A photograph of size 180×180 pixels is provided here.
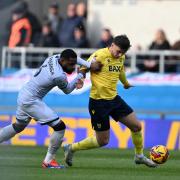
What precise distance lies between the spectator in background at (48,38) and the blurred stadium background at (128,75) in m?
0.25

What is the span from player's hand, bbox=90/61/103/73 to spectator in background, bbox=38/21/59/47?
28.7 feet

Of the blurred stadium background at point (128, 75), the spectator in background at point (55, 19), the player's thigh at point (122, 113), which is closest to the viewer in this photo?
the player's thigh at point (122, 113)

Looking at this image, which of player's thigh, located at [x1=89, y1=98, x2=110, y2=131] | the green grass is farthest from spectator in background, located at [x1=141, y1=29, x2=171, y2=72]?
player's thigh, located at [x1=89, y1=98, x2=110, y2=131]

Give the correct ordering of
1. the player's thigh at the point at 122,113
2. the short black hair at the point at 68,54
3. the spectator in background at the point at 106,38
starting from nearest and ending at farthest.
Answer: the short black hair at the point at 68,54 < the player's thigh at the point at 122,113 < the spectator in background at the point at 106,38

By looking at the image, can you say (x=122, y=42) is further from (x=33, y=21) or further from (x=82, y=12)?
(x=33, y=21)

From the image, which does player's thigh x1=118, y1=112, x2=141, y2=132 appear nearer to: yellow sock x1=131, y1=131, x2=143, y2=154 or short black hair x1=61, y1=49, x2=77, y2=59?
yellow sock x1=131, y1=131, x2=143, y2=154

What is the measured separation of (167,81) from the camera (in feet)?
75.0

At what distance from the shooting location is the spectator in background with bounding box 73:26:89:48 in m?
24.0

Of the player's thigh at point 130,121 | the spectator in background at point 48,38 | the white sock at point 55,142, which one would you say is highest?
the spectator in background at point 48,38

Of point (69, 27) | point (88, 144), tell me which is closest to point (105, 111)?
point (88, 144)

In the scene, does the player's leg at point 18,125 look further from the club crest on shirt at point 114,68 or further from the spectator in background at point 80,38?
the spectator in background at point 80,38

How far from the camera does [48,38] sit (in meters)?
24.5

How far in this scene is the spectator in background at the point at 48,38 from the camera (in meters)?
24.2

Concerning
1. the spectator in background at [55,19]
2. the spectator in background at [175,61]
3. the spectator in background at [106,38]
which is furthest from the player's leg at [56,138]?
the spectator in background at [55,19]
